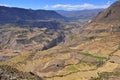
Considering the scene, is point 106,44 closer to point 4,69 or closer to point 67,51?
point 67,51

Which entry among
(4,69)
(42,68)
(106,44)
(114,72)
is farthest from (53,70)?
(4,69)

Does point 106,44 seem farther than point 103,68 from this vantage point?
Yes

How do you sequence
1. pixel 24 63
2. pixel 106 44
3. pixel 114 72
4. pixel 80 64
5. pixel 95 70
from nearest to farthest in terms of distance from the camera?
pixel 114 72 < pixel 95 70 < pixel 80 64 < pixel 24 63 < pixel 106 44

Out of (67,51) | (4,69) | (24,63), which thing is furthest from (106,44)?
(4,69)

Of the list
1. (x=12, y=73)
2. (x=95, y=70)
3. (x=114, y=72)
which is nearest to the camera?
(x=12, y=73)

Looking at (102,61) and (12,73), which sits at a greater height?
(12,73)

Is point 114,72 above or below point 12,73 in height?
below

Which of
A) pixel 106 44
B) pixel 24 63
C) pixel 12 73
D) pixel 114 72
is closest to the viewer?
pixel 12 73

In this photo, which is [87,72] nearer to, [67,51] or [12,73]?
[67,51]

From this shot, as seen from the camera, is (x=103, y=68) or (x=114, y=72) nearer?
(x=114, y=72)
